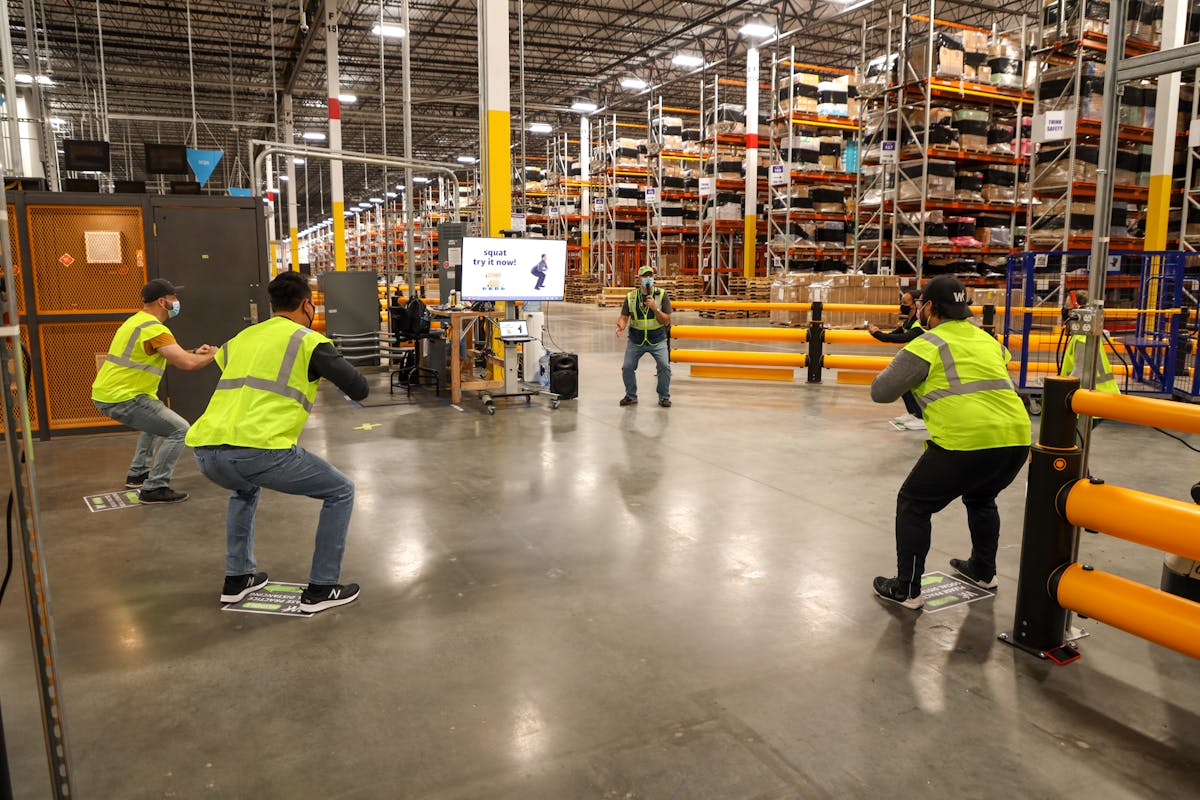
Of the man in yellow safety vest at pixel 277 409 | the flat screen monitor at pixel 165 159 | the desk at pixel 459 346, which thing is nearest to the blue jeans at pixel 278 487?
the man in yellow safety vest at pixel 277 409

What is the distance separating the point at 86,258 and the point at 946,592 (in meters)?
8.63

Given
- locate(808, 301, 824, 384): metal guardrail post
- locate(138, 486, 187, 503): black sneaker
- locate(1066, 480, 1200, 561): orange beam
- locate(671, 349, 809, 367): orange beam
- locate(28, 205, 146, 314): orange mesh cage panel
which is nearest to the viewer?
locate(1066, 480, 1200, 561): orange beam

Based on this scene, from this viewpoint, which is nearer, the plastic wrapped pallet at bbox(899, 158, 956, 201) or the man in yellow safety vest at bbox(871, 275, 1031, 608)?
the man in yellow safety vest at bbox(871, 275, 1031, 608)

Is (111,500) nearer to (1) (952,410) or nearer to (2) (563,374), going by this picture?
(2) (563,374)

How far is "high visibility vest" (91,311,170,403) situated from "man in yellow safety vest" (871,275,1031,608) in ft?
16.1

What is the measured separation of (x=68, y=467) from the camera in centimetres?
743

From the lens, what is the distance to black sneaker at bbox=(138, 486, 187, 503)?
6.31 m

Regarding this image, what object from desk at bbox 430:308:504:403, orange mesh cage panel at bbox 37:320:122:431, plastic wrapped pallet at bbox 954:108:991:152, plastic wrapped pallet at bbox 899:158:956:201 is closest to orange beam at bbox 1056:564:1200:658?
desk at bbox 430:308:504:403

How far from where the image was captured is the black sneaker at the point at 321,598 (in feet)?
14.1

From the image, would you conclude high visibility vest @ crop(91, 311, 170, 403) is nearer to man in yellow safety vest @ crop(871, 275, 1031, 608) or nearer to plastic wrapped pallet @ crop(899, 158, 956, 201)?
man in yellow safety vest @ crop(871, 275, 1031, 608)

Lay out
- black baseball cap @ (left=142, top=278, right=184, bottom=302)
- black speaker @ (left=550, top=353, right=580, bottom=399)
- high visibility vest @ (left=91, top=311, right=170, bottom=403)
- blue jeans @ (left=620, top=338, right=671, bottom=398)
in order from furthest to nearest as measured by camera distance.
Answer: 1. black speaker @ (left=550, top=353, right=580, bottom=399)
2. blue jeans @ (left=620, top=338, right=671, bottom=398)
3. black baseball cap @ (left=142, top=278, right=184, bottom=302)
4. high visibility vest @ (left=91, top=311, right=170, bottom=403)

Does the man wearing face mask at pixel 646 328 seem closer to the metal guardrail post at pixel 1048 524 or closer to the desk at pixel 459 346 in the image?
the desk at pixel 459 346

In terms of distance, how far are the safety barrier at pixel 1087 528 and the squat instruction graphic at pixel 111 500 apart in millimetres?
5950

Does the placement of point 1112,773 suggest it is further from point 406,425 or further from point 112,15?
point 112,15
